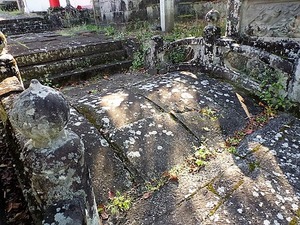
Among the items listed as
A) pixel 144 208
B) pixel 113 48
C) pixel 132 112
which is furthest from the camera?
pixel 113 48

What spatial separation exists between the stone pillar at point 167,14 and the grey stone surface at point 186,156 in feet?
15.6

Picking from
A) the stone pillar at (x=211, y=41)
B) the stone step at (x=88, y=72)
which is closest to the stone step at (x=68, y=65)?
the stone step at (x=88, y=72)

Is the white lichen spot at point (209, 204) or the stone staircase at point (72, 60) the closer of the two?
the white lichen spot at point (209, 204)

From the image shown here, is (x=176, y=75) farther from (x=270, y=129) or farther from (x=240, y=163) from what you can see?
(x=240, y=163)

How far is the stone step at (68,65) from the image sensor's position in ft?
17.2

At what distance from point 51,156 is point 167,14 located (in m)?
7.45

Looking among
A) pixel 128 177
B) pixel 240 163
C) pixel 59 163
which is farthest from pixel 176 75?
pixel 59 163

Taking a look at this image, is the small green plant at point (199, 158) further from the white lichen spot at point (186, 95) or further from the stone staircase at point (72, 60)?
the stone staircase at point (72, 60)

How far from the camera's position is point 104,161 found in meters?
2.51

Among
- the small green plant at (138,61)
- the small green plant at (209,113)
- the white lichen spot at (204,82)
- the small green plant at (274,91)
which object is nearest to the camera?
the small green plant at (209,113)

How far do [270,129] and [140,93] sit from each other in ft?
6.20

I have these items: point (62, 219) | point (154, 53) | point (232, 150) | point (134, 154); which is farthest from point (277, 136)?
point (154, 53)

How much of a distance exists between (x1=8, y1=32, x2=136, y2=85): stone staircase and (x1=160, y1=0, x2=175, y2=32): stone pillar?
1.73m

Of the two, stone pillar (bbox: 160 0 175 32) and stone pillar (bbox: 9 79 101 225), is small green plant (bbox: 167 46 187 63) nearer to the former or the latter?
stone pillar (bbox: 160 0 175 32)
